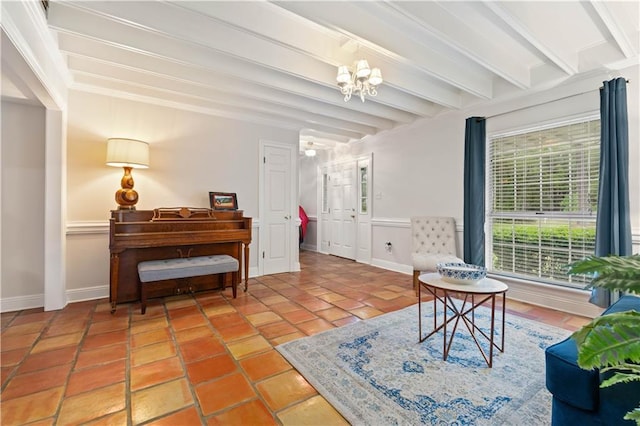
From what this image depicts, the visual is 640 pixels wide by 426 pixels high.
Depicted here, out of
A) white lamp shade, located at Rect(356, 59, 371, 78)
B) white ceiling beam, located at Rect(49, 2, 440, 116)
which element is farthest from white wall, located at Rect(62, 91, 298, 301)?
white lamp shade, located at Rect(356, 59, 371, 78)

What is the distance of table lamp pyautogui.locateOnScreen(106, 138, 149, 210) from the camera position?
2.97m

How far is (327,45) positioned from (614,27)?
220cm

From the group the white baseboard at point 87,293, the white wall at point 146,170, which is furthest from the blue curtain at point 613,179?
the white baseboard at point 87,293

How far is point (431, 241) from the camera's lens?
398 centimetres

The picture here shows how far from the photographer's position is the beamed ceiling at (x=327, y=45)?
6.63 ft

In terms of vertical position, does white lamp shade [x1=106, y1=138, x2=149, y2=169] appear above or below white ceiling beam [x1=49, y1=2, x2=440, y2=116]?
below

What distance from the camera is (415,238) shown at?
4.05m

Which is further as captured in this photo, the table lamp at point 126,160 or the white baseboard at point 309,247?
the white baseboard at point 309,247

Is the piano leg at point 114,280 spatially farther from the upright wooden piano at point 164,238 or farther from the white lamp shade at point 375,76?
the white lamp shade at point 375,76

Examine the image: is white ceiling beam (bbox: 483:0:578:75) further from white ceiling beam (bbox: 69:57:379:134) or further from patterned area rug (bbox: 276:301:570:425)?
patterned area rug (bbox: 276:301:570:425)

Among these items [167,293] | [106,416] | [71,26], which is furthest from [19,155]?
[106,416]

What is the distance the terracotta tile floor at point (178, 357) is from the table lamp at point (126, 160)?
3.79ft

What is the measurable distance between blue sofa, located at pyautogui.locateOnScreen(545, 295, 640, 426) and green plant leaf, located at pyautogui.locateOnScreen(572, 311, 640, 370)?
0.47m

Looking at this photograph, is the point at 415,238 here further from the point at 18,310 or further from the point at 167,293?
the point at 18,310
